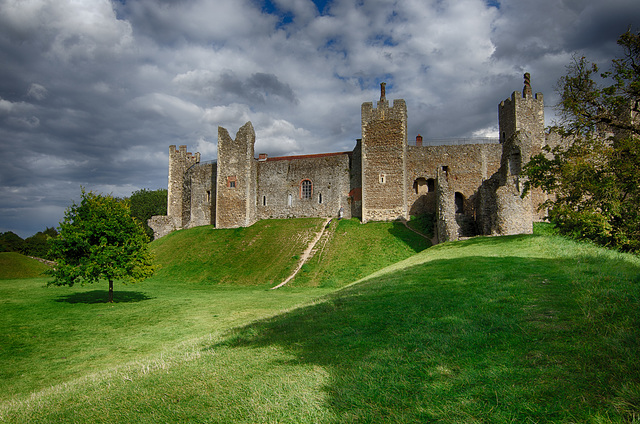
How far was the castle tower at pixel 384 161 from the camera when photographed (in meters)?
32.5

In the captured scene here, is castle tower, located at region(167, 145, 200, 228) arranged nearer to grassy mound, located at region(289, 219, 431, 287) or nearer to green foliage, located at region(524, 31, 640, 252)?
grassy mound, located at region(289, 219, 431, 287)

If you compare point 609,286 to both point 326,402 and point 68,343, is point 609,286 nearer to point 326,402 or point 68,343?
point 326,402

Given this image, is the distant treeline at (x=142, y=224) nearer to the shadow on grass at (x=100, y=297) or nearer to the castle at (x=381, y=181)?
the castle at (x=381, y=181)

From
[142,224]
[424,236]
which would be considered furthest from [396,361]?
[142,224]

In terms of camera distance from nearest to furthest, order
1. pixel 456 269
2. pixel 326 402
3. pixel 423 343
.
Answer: pixel 326 402, pixel 423 343, pixel 456 269

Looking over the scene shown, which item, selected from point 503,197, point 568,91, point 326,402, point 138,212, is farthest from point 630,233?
point 138,212

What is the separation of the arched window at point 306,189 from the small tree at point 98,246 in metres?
20.8

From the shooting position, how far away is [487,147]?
32.6 metres

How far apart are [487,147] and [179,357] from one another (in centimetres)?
3181

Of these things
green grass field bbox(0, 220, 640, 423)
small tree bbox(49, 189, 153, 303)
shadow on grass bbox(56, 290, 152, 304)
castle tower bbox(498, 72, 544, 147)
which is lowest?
shadow on grass bbox(56, 290, 152, 304)

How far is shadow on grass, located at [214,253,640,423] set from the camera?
3738 mm

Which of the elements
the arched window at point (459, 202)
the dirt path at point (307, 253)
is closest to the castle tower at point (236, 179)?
the dirt path at point (307, 253)

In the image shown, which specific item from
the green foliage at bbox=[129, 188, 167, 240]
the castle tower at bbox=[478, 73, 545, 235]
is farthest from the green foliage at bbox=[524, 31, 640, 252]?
the green foliage at bbox=[129, 188, 167, 240]

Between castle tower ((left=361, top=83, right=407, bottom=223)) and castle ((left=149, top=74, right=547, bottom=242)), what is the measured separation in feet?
0.28
